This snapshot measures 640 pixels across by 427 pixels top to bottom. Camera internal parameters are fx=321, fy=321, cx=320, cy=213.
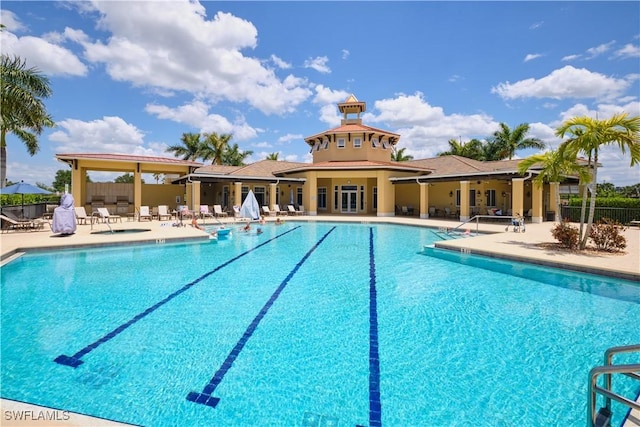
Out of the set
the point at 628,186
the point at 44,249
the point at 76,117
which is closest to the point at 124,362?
the point at 44,249

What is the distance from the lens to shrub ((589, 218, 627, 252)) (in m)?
11.2

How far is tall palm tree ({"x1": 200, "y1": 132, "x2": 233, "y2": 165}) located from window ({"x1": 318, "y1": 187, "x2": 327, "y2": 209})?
57.8 ft

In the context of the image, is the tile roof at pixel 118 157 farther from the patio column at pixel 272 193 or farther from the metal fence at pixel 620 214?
the metal fence at pixel 620 214

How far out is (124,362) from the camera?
4.62 meters

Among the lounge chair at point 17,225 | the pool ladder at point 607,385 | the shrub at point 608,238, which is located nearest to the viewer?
the pool ladder at point 607,385

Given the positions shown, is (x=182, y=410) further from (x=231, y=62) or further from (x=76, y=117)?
(x=76, y=117)

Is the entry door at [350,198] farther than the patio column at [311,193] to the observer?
Yes

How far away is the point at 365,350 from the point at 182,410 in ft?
8.90

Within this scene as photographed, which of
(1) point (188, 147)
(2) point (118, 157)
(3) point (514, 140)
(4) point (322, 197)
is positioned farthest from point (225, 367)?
(1) point (188, 147)

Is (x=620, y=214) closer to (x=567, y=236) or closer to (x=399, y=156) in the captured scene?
(x=567, y=236)

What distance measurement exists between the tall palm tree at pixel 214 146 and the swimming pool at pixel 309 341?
33.2m

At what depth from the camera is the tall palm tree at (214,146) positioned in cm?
4138

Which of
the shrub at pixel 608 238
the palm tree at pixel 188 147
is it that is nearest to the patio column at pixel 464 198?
the shrub at pixel 608 238

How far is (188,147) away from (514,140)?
38.6m
